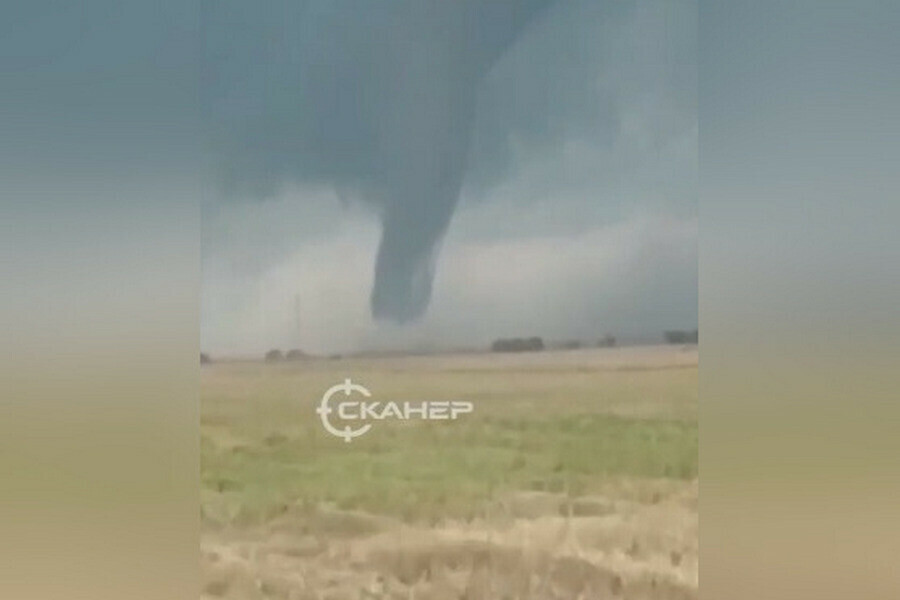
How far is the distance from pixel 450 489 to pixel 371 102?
45cm

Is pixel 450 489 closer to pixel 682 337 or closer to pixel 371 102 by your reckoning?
pixel 682 337

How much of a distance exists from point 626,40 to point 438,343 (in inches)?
15.9

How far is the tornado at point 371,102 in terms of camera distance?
45.9 inches

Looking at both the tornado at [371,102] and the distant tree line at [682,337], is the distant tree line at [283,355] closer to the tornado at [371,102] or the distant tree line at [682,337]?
the tornado at [371,102]

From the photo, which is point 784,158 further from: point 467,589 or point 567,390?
point 467,589

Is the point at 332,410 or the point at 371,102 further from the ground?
the point at 371,102

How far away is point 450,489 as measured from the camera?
3.83 feet

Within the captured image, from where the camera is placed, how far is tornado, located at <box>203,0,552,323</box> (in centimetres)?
117

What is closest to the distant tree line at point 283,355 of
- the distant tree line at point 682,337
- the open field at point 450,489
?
the open field at point 450,489

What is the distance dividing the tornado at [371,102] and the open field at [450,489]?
14 centimetres

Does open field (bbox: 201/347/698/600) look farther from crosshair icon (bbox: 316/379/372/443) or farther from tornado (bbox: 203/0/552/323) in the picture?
tornado (bbox: 203/0/552/323)

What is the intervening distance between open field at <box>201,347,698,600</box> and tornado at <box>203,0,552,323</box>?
0.45 ft

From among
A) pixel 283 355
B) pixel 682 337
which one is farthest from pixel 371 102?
pixel 682 337

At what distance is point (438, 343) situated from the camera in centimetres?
117
